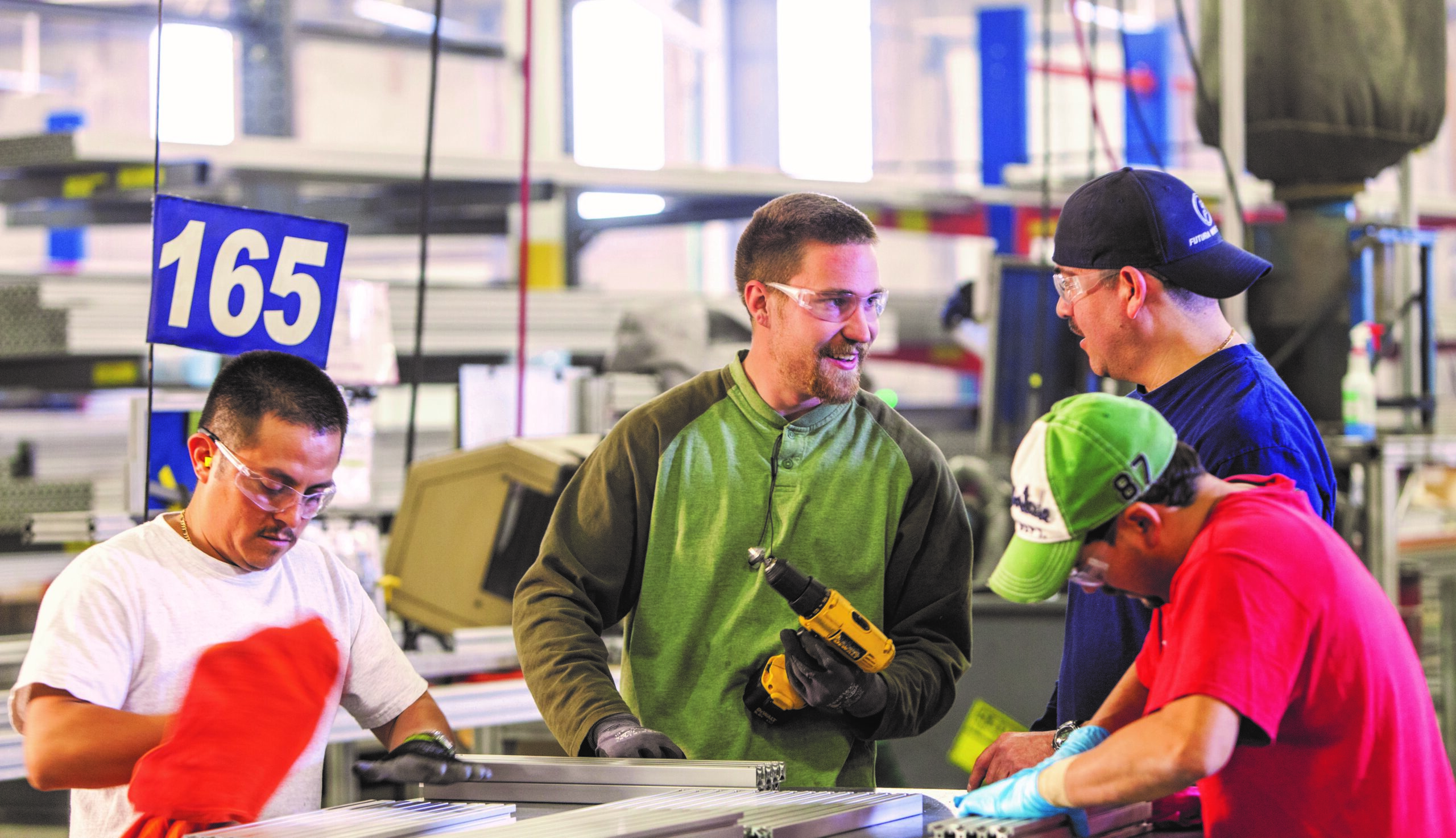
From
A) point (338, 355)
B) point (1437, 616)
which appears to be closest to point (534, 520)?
point (338, 355)

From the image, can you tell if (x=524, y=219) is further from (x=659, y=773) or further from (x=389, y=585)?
(x=659, y=773)

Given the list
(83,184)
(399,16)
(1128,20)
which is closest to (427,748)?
(83,184)

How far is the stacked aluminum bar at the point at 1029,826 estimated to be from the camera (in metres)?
1.41

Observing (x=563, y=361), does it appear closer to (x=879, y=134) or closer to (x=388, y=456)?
(x=388, y=456)

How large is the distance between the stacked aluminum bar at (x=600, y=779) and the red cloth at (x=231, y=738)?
24cm

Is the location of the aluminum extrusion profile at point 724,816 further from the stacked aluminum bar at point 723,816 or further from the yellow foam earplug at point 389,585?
the yellow foam earplug at point 389,585

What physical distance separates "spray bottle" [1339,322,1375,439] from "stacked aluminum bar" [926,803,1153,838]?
2.94m

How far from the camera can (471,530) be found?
360cm

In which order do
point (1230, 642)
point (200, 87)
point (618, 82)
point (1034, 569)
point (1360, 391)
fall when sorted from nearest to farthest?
point (1230, 642), point (1034, 569), point (1360, 391), point (200, 87), point (618, 82)

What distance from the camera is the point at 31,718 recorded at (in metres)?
1.62

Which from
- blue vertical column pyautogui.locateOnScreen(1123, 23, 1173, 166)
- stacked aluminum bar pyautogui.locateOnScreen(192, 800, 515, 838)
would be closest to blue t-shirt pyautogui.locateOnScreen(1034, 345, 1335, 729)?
stacked aluminum bar pyautogui.locateOnScreen(192, 800, 515, 838)

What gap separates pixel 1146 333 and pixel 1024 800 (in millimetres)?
761

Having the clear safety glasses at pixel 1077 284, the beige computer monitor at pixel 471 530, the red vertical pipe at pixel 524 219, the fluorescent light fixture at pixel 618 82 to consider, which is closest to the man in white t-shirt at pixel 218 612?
the clear safety glasses at pixel 1077 284

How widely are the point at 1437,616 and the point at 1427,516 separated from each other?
223 cm
